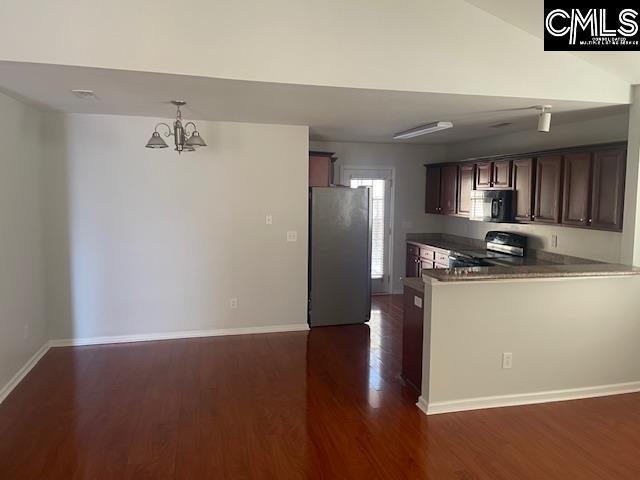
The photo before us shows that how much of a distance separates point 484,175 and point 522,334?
2.80 meters

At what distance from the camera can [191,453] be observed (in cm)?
289

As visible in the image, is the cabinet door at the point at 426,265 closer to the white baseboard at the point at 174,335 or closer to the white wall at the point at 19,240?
the white baseboard at the point at 174,335

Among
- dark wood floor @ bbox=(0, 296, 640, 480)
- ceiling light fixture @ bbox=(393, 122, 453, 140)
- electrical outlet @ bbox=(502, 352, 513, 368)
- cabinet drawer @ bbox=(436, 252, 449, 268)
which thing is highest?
ceiling light fixture @ bbox=(393, 122, 453, 140)

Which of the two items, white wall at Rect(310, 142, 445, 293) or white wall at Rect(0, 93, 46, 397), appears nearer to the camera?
white wall at Rect(0, 93, 46, 397)

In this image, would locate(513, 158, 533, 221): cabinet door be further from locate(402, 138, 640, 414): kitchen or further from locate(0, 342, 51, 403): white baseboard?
locate(0, 342, 51, 403): white baseboard

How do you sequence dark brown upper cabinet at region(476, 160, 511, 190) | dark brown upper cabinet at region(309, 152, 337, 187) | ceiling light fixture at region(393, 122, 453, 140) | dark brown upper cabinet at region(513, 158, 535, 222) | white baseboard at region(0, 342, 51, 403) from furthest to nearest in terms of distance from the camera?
dark brown upper cabinet at region(309, 152, 337, 187) → dark brown upper cabinet at region(476, 160, 511, 190) → dark brown upper cabinet at region(513, 158, 535, 222) → ceiling light fixture at region(393, 122, 453, 140) → white baseboard at region(0, 342, 51, 403)

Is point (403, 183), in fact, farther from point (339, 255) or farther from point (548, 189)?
point (548, 189)

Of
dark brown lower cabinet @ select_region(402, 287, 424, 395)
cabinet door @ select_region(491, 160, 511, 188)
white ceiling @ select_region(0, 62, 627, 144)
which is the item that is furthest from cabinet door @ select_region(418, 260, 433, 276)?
dark brown lower cabinet @ select_region(402, 287, 424, 395)

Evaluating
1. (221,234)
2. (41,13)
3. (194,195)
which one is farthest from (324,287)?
(41,13)

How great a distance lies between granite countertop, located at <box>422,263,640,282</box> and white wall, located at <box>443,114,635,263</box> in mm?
853

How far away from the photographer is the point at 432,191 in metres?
7.08

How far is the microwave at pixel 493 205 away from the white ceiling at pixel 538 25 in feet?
5.82

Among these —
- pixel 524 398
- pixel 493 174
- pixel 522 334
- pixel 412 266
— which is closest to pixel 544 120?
pixel 493 174

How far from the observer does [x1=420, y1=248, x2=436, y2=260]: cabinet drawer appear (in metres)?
6.52
